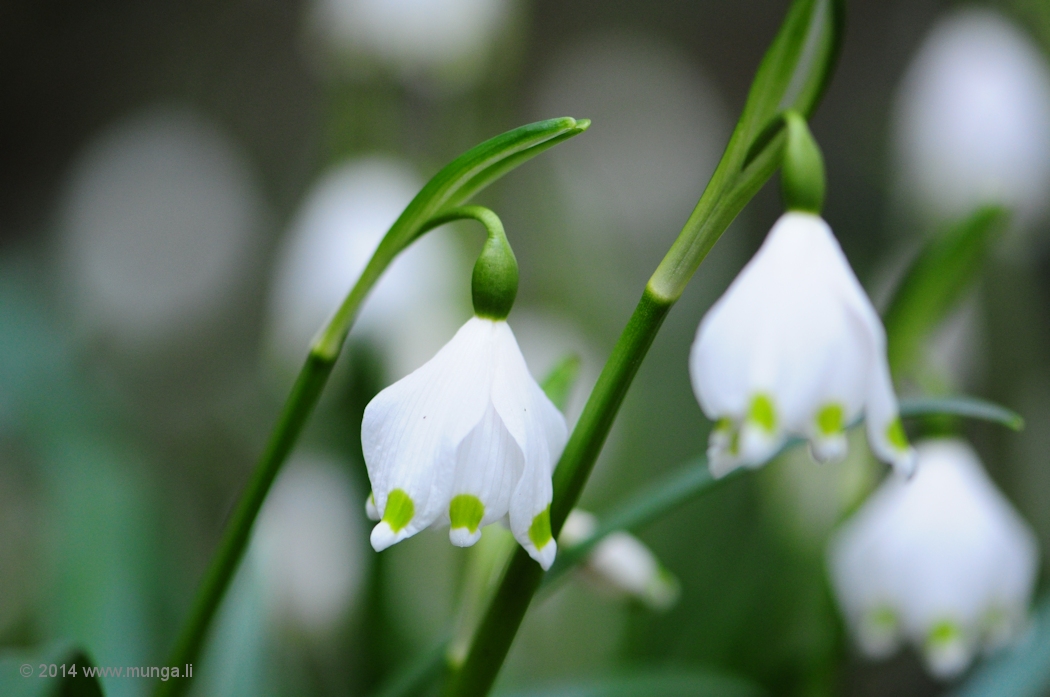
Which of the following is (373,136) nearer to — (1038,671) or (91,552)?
(91,552)

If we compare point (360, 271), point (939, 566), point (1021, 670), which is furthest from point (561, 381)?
point (360, 271)

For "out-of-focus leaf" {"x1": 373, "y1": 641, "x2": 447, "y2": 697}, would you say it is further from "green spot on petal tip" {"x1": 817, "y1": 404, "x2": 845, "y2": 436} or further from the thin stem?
"green spot on petal tip" {"x1": 817, "y1": 404, "x2": 845, "y2": 436}

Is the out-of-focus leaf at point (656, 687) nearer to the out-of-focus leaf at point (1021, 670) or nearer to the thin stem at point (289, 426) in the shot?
the out-of-focus leaf at point (1021, 670)

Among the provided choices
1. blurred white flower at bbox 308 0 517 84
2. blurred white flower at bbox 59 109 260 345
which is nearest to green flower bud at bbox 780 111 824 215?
blurred white flower at bbox 308 0 517 84

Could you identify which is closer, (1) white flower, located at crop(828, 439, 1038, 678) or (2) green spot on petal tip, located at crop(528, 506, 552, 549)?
(2) green spot on petal tip, located at crop(528, 506, 552, 549)

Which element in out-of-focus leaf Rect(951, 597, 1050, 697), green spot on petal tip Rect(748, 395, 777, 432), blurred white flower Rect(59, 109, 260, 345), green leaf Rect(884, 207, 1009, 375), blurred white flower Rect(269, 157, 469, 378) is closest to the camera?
green spot on petal tip Rect(748, 395, 777, 432)

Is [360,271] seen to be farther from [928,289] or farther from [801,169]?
[801,169]

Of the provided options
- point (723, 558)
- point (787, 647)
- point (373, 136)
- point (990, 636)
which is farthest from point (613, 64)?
point (990, 636)
